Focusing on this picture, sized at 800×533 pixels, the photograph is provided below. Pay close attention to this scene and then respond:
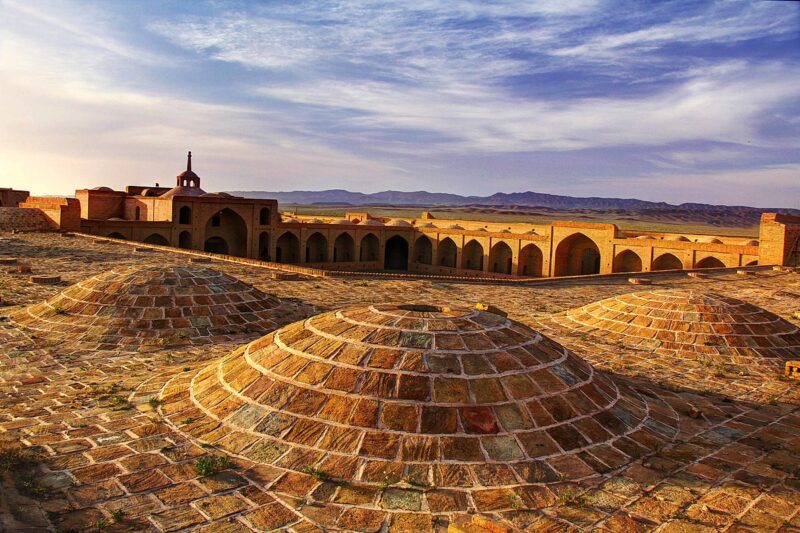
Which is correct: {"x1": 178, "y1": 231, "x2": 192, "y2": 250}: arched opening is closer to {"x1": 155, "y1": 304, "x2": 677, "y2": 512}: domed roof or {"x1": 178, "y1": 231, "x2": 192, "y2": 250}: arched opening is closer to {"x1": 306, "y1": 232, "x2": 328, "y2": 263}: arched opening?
{"x1": 306, "y1": 232, "x2": 328, "y2": 263}: arched opening

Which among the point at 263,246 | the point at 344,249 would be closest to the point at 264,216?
the point at 263,246

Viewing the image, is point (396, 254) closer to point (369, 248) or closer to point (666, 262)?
point (369, 248)

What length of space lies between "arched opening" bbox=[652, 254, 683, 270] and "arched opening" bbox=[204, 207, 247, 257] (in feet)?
84.9

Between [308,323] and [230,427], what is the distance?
1.58 meters

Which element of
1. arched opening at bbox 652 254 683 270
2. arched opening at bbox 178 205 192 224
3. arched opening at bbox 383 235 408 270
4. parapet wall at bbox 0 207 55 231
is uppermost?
arched opening at bbox 178 205 192 224

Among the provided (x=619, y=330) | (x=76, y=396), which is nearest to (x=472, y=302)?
(x=619, y=330)

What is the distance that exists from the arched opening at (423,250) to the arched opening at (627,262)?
15.3 m

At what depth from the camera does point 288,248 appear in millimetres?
44625

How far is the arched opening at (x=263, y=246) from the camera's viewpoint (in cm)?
4250

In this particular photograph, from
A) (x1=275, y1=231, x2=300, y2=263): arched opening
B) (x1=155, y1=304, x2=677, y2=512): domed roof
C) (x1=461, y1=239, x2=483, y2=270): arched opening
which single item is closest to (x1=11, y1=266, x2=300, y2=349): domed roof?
(x1=155, y1=304, x2=677, y2=512): domed roof

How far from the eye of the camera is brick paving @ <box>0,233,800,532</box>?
4.25m

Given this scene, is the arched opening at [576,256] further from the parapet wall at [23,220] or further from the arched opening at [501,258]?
the parapet wall at [23,220]

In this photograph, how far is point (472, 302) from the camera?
1380 centimetres

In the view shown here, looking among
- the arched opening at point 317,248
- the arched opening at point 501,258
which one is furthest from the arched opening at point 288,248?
the arched opening at point 501,258
